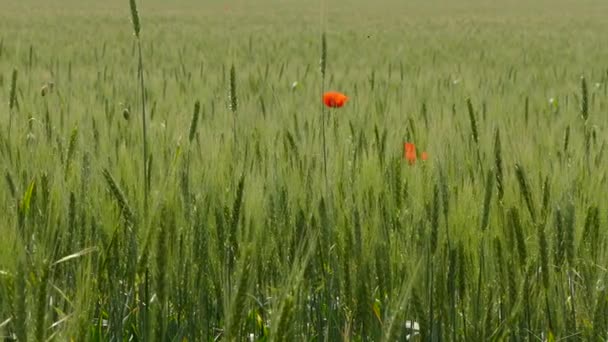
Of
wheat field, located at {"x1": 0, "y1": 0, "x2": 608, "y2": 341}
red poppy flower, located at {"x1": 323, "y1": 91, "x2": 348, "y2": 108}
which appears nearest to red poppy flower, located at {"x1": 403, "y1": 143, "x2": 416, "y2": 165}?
wheat field, located at {"x1": 0, "y1": 0, "x2": 608, "y2": 341}

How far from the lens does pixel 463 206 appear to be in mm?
1210

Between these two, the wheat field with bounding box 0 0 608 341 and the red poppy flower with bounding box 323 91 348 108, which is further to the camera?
the red poppy flower with bounding box 323 91 348 108

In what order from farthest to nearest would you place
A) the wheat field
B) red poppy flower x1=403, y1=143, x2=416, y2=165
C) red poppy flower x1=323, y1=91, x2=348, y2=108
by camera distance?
red poppy flower x1=323, y1=91, x2=348, y2=108, red poppy flower x1=403, y1=143, x2=416, y2=165, the wheat field

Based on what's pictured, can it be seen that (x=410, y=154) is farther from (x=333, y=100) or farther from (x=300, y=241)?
(x=300, y=241)

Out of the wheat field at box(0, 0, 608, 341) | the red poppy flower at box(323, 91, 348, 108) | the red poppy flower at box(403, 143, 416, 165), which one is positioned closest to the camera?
the wheat field at box(0, 0, 608, 341)

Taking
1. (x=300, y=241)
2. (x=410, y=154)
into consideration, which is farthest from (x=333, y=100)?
(x=300, y=241)

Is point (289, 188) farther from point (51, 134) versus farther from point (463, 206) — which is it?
point (51, 134)

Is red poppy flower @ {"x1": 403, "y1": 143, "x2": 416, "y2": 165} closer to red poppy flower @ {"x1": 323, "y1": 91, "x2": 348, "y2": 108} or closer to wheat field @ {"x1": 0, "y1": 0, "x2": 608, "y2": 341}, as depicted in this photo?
wheat field @ {"x1": 0, "y1": 0, "x2": 608, "y2": 341}

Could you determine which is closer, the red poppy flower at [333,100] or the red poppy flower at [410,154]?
the red poppy flower at [410,154]

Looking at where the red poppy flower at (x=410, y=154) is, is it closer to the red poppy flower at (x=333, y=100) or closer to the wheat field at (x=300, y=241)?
the wheat field at (x=300, y=241)

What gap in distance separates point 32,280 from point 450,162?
896 millimetres

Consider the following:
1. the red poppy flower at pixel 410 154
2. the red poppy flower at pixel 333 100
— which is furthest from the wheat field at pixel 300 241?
the red poppy flower at pixel 333 100

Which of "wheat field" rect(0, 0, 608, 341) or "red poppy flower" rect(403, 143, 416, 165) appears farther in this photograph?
"red poppy flower" rect(403, 143, 416, 165)

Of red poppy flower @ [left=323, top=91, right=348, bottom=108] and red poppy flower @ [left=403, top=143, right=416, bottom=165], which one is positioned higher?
red poppy flower @ [left=323, top=91, right=348, bottom=108]
